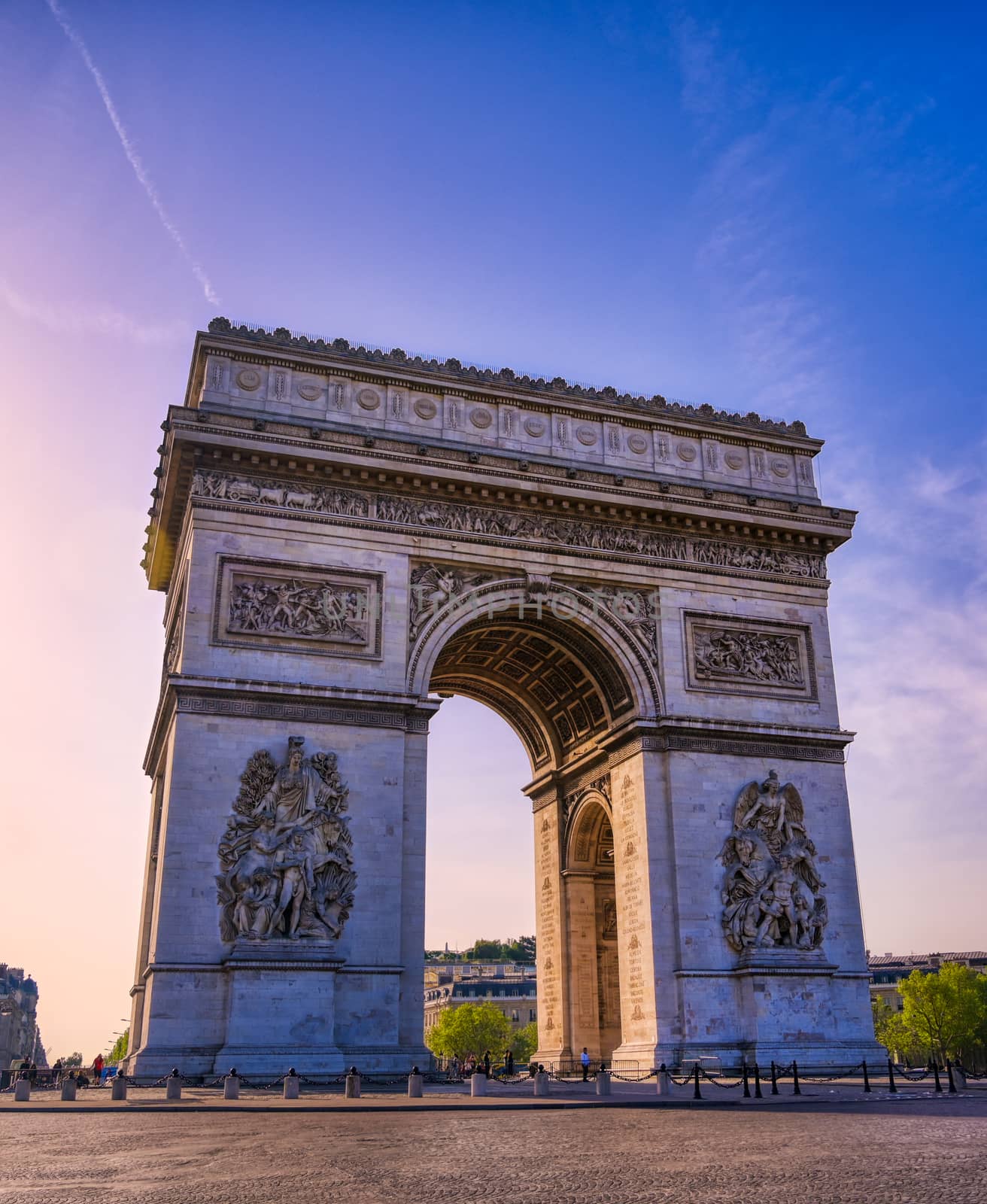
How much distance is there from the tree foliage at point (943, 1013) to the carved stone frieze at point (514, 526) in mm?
50742

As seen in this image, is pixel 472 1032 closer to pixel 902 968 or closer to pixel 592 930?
pixel 902 968

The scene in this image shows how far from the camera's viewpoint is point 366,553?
27.6m

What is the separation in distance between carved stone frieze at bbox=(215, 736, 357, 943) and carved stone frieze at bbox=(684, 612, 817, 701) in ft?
32.4

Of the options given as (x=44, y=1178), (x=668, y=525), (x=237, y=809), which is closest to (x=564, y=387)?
(x=668, y=525)

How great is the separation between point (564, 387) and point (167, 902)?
16.5 m

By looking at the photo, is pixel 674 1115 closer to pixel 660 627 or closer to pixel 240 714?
pixel 240 714

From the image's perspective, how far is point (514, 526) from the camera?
2939 centimetres

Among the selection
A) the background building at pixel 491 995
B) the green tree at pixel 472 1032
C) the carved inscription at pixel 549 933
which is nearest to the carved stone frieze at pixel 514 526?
the carved inscription at pixel 549 933

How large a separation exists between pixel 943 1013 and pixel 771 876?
175 feet

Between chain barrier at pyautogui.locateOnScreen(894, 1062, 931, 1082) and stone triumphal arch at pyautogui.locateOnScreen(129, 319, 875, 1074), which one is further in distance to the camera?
chain barrier at pyautogui.locateOnScreen(894, 1062, 931, 1082)

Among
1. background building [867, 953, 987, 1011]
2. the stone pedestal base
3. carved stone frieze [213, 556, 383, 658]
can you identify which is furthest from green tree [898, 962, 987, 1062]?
the stone pedestal base

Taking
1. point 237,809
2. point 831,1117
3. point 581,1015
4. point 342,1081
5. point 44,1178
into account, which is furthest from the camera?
point 581,1015

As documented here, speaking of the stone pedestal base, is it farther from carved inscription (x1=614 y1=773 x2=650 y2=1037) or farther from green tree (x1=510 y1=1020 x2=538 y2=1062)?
green tree (x1=510 y1=1020 x2=538 y2=1062)

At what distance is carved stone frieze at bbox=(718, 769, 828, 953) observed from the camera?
90.3ft
